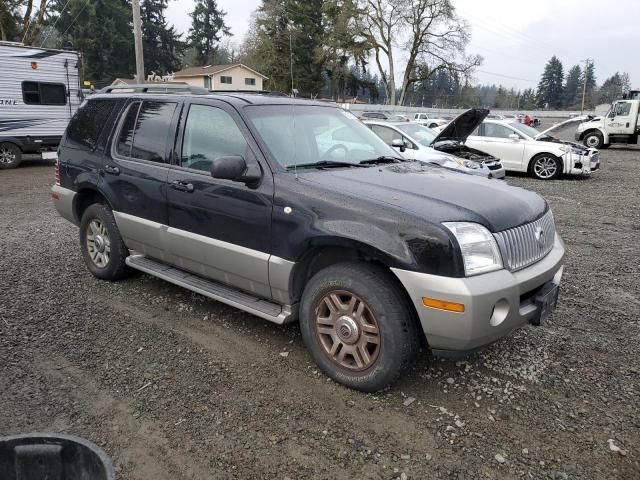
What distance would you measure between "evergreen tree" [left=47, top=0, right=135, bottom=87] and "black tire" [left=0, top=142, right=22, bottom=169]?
4168 centimetres

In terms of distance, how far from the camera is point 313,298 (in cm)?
340

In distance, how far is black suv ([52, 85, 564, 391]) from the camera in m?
2.95

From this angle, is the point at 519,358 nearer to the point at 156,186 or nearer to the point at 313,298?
the point at 313,298

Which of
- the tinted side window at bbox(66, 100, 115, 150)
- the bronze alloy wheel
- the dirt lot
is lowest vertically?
the dirt lot

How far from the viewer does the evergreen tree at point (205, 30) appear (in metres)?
72.5

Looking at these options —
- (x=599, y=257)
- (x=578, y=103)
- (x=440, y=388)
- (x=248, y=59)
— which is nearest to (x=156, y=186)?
(x=440, y=388)

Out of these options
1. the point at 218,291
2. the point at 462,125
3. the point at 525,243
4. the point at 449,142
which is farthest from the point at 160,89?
the point at 449,142

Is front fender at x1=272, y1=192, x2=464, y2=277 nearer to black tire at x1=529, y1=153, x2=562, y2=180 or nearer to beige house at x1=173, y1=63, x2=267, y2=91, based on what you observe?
black tire at x1=529, y1=153, x2=562, y2=180

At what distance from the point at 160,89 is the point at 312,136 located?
5.53 ft

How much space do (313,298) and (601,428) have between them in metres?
1.88

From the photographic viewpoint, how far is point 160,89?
188 inches

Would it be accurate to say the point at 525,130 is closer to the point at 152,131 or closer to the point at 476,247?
the point at 152,131

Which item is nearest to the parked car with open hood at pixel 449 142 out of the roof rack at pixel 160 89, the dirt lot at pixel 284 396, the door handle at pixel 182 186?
the dirt lot at pixel 284 396

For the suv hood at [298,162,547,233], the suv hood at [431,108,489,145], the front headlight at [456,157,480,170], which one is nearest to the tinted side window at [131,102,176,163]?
the suv hood at [298,162,547,233]
